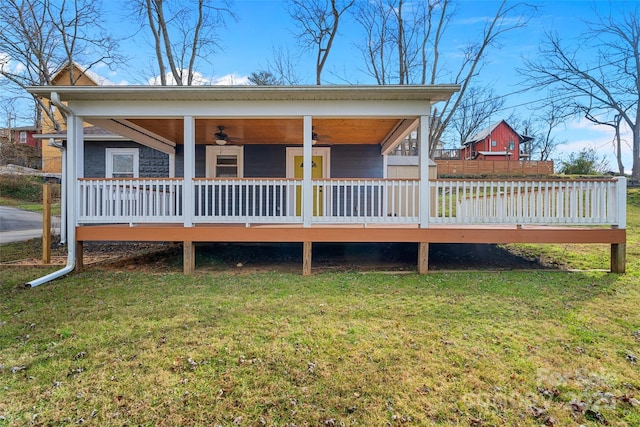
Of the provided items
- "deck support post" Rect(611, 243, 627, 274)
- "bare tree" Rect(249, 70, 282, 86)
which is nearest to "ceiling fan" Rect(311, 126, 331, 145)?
"deck support post" Rect(611, 243, 627, 274)

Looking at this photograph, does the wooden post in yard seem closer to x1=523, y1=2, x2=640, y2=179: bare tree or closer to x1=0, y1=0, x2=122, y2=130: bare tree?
x1=0, y1=0, x2=122, y2=130: bare tree

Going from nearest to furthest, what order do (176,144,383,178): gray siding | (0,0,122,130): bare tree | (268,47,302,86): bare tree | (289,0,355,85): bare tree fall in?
(176,144,383,178): gray siding → (0,0,122,130): bare tree → (289,0,355,85): bare tree → (268,47,302,86): bare tree

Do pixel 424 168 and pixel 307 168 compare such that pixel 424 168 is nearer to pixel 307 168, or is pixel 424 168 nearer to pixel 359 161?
pixel 307 168

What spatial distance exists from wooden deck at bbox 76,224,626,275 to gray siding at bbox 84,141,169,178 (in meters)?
3.72

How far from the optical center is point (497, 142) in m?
32.2

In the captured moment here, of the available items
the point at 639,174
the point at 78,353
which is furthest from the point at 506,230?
the point at 639,174

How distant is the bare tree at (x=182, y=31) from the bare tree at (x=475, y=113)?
1585cm

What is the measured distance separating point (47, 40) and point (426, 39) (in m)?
16.2

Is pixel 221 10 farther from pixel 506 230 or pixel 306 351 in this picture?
pixel 306 351

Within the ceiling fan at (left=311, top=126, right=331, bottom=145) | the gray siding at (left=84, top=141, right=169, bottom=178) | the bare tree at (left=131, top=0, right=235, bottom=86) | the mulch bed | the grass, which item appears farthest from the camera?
the grass

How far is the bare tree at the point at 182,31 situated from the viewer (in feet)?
44.5

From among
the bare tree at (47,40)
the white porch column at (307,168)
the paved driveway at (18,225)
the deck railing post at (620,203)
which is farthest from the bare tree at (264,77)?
the deck railing post at (620,203)

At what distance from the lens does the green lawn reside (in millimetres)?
2305

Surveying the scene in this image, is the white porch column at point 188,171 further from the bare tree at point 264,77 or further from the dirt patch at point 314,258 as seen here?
the bare tree at point 264,77
